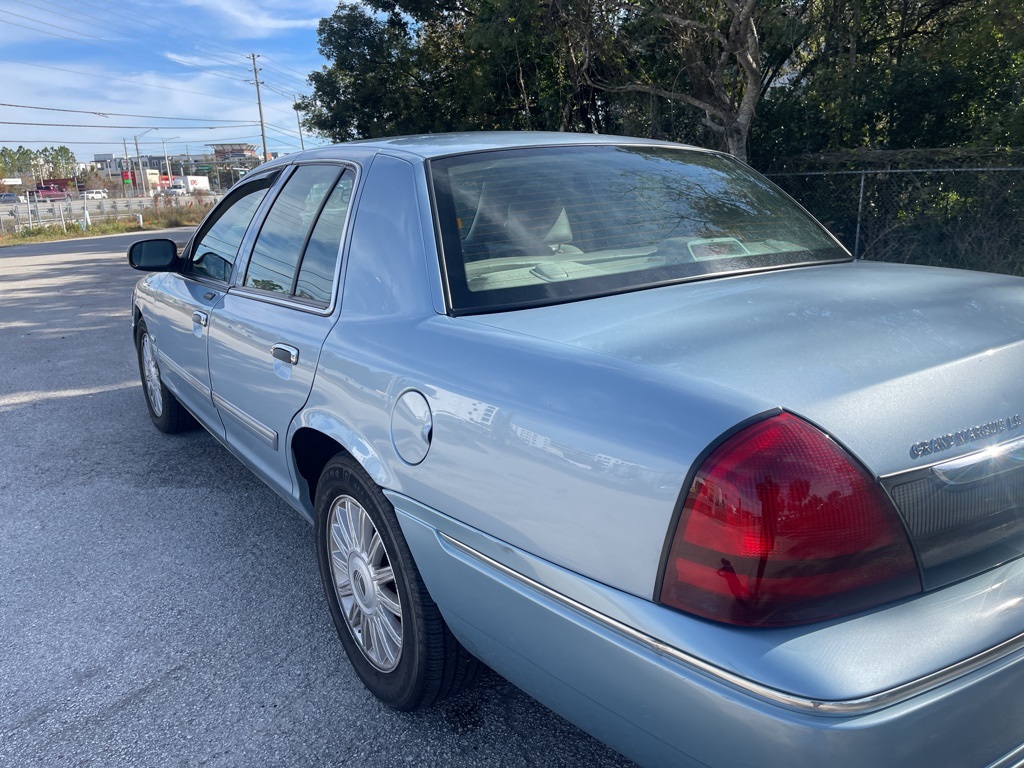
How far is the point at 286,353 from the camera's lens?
2729mm

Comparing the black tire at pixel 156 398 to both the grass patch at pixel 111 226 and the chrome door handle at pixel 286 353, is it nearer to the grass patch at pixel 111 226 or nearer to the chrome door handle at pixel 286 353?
the chrome door handle at pixel 286 353

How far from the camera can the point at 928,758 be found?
4.39 ft

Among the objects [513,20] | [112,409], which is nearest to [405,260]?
[112,409]

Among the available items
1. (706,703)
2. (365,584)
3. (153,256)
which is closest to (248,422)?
(365,584)

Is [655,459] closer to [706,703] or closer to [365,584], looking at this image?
[706,703]

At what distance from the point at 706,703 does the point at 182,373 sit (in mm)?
3455

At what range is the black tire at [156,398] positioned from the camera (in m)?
4.95

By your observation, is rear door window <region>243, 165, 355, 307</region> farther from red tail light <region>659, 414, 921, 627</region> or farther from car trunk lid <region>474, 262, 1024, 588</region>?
red tail light <region>659, 414, 921, 627</region>

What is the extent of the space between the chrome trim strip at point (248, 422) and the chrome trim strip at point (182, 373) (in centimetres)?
17

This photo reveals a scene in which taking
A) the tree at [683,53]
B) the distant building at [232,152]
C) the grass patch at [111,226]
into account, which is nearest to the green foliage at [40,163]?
the distant building at [232,152]

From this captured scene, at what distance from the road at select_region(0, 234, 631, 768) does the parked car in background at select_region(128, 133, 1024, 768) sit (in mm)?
207

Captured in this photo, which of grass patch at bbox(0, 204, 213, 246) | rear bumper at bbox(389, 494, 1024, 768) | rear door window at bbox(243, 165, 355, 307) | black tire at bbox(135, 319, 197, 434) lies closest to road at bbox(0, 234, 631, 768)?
black tire at bbox(135, 319, 197, 434)

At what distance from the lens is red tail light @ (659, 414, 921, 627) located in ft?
4.60

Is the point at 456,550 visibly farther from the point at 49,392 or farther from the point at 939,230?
the point at 939,230
